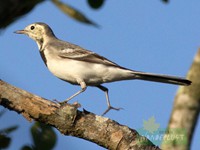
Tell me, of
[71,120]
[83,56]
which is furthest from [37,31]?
[71,120]

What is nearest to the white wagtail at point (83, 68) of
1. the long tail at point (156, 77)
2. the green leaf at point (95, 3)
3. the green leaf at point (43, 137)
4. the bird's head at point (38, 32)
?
the long tail at point (156, 77)

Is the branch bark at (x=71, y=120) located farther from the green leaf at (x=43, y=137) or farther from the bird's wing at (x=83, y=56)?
the green leaf at (x=43, y=137)

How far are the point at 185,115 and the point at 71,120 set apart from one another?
328 cm

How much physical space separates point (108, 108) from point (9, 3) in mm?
6035

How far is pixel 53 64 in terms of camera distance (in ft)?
25.2

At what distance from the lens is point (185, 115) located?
207cm

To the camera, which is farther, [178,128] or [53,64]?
[53,64]

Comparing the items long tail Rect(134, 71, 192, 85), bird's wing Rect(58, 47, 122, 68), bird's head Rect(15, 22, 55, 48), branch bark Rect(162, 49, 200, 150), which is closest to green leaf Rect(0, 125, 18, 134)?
branch bark Rect(162, 49, 200, 150)

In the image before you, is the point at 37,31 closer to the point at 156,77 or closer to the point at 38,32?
the point at 38,32

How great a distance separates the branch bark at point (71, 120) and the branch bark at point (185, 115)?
2.84 m

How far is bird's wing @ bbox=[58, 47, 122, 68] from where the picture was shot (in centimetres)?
760

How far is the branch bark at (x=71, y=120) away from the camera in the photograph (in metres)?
5.10

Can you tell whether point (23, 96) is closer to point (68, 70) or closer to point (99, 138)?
point (99, 138)

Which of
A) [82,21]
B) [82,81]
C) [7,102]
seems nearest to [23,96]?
[7,102]
